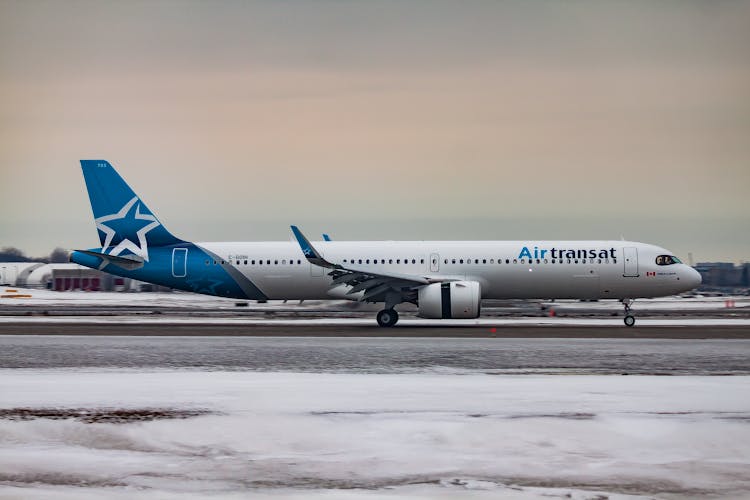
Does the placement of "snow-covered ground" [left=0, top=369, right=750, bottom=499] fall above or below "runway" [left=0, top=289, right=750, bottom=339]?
below

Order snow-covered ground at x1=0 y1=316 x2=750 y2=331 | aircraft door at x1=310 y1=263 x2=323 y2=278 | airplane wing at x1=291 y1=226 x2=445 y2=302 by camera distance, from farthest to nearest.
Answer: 1. aircraft door at x1=310 y1=263 x2=323 y2=278
2. snow-covered ground at x1=0 y1=316 x2=750 y2=331
3. airplane wing at x1=291 y1=226 x2=445 y2=302

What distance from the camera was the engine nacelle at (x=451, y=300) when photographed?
1262 inches

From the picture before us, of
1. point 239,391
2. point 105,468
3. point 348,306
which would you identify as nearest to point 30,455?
point 105,468

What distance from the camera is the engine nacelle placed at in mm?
32062

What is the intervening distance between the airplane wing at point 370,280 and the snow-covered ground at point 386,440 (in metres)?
15.6

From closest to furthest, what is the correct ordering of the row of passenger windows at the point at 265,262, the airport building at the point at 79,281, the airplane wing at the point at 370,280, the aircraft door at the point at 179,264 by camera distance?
the airplane wing at the point at 370,280 < the row of passenger windows at the point at 265,262 < the aircraft door at the point at 179,264 < the airport building at the point at 79,281

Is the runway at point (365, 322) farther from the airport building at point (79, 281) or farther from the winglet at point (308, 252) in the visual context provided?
the airport building at point (79, 281)

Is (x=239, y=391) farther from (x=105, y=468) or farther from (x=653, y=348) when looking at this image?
(x=653, y=348)

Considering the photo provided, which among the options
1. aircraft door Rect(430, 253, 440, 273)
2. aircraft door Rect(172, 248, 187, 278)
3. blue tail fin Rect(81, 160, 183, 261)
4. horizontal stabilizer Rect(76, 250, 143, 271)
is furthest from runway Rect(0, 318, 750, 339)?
blue tail fin Rect(81, 160, 183, 261)

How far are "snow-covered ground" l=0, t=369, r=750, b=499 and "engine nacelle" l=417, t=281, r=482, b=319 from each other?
14.9m

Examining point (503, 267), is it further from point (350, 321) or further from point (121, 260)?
point (121, 260)

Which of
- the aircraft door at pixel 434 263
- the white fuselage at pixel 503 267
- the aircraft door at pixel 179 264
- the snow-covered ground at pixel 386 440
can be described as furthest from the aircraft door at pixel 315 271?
the snow-covered ground at pixel 386 440

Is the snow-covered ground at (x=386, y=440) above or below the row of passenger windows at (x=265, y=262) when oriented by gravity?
below

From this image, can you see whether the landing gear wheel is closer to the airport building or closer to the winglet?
the winglet
